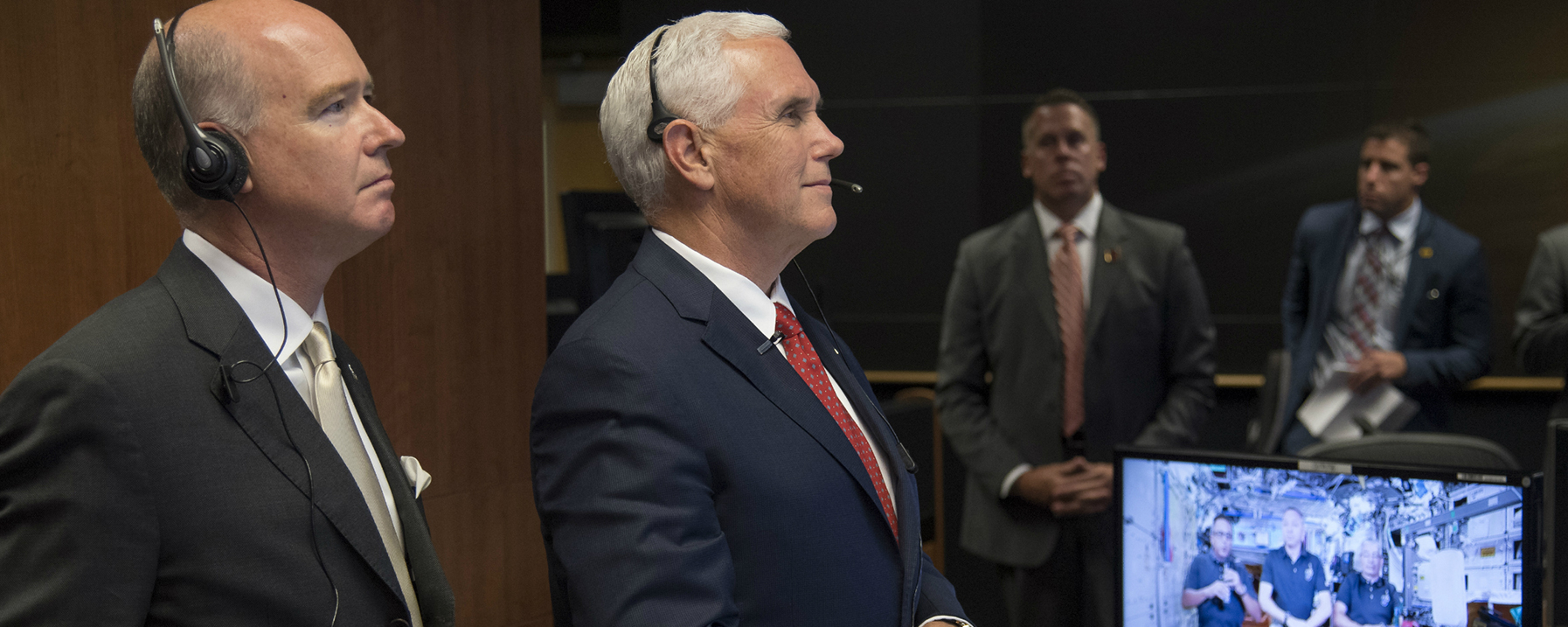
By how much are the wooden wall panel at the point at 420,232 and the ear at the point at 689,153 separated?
3.22ft

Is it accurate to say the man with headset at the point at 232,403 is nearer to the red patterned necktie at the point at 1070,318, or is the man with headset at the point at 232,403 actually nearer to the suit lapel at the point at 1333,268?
the red patterned necktie at the point at 1070,318

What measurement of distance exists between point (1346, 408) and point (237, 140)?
3110mm

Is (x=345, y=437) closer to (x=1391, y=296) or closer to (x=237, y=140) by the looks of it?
(x=237, y=140)

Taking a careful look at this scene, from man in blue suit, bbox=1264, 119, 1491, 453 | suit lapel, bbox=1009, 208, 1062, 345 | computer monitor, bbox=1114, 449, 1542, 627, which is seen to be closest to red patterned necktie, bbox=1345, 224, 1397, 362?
man in blue suit, bbox=1264, 119, 1491, 453

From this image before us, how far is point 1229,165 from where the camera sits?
19.0 ft

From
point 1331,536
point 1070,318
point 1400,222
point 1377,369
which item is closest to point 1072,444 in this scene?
point 1070,318

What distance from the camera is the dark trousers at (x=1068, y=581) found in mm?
2660

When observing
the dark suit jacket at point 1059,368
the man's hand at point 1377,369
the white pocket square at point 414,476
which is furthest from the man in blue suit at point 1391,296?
the white pocket square at point 414,476

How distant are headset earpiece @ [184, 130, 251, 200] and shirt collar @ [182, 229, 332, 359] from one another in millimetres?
56

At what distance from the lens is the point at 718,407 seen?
3.65ft

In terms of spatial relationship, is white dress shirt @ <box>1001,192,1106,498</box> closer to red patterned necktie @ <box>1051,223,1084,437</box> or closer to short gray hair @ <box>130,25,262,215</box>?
red patterned necktie @ <box>1051,223,1084,437</box>

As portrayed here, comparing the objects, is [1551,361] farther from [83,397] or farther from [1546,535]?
[83,397]

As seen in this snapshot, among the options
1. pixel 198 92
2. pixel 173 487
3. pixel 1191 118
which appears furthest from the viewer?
pixel 1191 118

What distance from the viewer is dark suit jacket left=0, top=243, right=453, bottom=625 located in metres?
0.83
